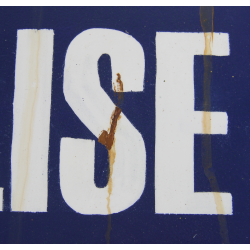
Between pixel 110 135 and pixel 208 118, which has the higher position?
pixel 208 118

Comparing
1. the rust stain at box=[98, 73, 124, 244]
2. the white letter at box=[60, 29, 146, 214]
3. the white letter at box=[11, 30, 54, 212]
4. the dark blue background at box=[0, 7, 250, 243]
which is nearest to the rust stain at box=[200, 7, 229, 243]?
the dark blue background at box=[0, 7, 250, 243]

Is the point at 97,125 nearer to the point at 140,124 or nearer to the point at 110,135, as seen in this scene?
the point at 110,135

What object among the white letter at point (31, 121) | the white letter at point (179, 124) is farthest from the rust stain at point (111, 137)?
the white letter at point (31, 121)

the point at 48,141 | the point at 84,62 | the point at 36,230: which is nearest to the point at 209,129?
the point at 84,62

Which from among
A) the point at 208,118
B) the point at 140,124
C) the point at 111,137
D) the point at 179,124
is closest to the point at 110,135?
the point at 111,137

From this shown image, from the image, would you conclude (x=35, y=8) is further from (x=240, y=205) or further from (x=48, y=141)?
(x=240, y=205)
